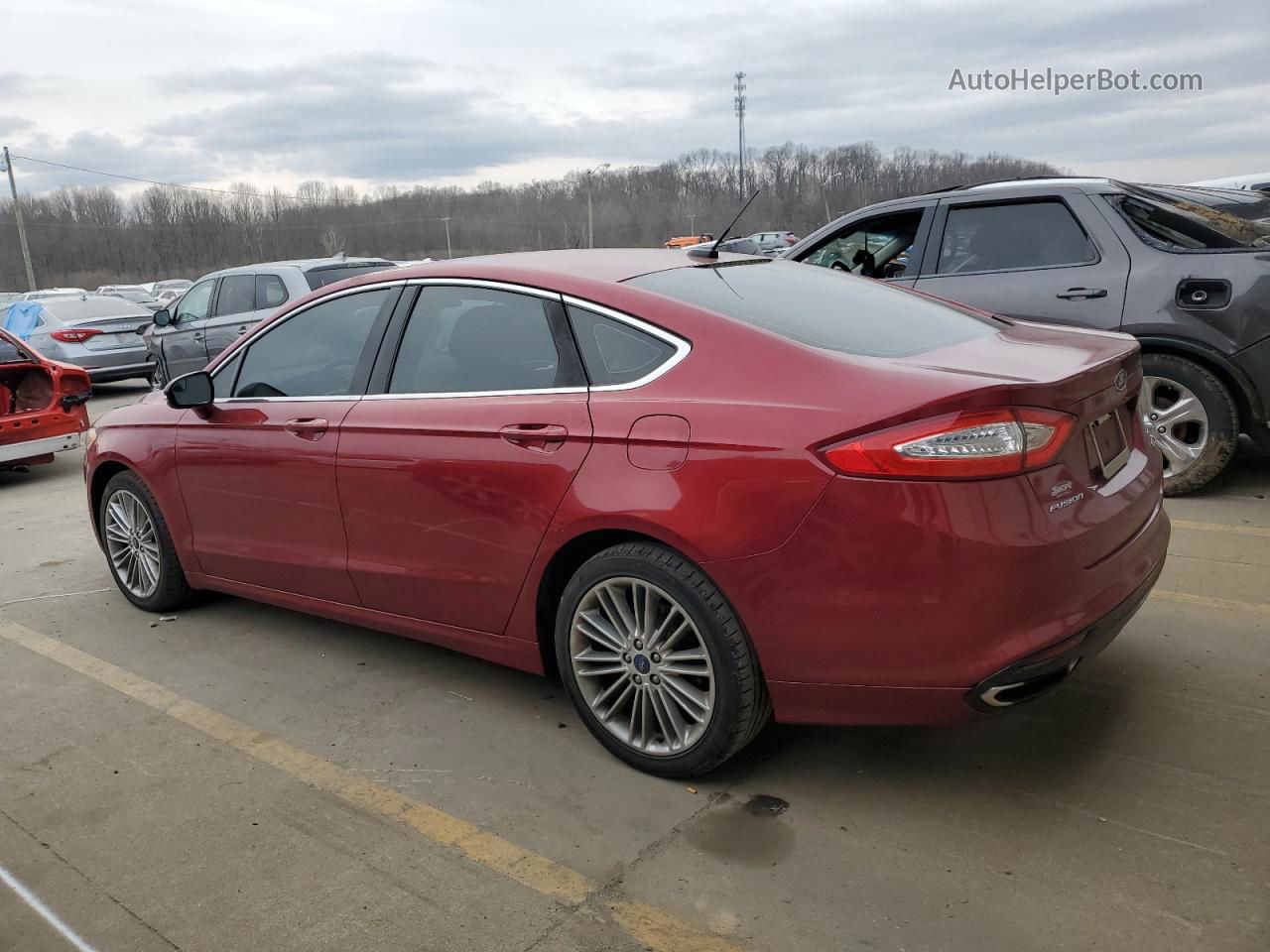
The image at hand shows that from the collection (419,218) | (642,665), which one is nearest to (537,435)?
(642,665)

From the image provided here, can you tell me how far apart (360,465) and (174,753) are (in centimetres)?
115

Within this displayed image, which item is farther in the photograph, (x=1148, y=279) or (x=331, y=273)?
(x=331, y=273)

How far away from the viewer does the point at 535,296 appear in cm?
344

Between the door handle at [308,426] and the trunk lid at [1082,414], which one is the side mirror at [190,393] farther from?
the trunk lid at [1082,414]

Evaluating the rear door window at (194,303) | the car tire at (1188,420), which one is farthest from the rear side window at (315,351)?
the rear door window at (194,303)

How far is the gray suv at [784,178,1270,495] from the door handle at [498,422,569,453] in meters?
3.79

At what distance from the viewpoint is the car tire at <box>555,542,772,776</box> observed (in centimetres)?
287

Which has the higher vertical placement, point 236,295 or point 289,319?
point 289,319

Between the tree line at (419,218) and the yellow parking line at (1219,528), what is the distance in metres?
44.8

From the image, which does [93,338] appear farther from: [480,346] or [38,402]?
[480,346]

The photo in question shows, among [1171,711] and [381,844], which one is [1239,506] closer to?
[1171,711]

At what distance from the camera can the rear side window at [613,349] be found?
309 centimetres

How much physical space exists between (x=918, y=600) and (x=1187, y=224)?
4384 millimetres

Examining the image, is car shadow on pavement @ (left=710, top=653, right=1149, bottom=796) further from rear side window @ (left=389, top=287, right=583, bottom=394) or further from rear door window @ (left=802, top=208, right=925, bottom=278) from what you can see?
rear door window @ (left=802, top=208, right=925, bottom=278)
